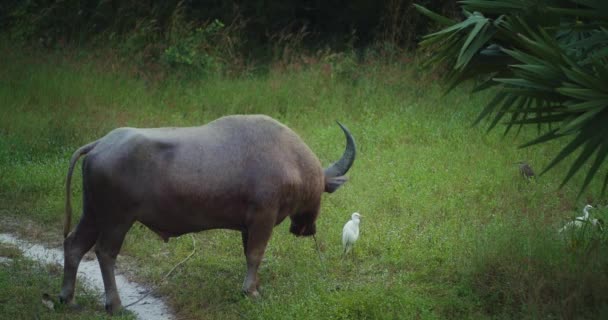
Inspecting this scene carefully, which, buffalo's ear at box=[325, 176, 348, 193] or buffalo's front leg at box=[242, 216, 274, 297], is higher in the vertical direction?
buffalo's ear at box=[325, 176, 348, 193]

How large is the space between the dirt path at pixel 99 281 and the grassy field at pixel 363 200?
0.14 meters

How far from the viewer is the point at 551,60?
5164 mm

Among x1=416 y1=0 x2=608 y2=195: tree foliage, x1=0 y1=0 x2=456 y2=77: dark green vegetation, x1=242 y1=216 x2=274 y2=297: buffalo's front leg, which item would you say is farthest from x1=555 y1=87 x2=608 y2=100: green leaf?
x1=0 y1=0 x2=456 y2=77: dark green vegetation

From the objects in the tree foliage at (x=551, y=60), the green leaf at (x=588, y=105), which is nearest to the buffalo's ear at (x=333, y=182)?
the tree foliage at (x=551, y=60)

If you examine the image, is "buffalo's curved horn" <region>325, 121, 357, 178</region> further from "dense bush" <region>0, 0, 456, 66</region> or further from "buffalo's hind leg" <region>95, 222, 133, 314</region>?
"dense bush" <region>0, 0, 456, 66</region>

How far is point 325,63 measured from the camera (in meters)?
13.6

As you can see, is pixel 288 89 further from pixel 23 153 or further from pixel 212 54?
pixel 23 153

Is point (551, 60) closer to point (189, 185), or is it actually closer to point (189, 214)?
point (189, 185)

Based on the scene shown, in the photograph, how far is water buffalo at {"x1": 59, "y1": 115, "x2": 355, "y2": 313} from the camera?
6199mm

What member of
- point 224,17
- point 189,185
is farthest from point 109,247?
point 224,17

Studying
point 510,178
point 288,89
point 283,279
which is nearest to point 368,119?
point 288,89

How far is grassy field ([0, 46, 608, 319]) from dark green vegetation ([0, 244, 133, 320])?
6 centimetres

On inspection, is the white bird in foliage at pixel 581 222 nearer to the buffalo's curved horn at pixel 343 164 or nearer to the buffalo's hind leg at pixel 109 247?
the buffalo's curved horn at pixel 343 164

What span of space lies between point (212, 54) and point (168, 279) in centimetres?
747
